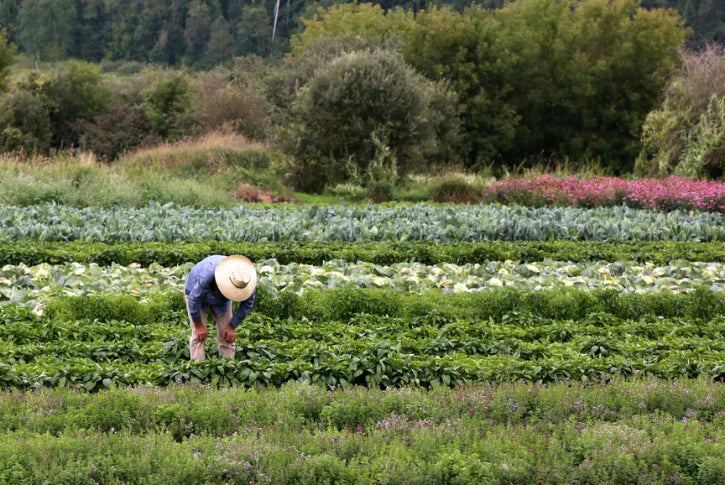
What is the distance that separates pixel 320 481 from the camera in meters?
3.92

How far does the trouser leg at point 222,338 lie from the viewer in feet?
19.5

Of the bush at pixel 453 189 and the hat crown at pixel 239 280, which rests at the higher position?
the hat crown at pixel 239 280

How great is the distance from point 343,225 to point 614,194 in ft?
22.6

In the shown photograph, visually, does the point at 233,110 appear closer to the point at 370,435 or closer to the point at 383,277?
the point at 383,277

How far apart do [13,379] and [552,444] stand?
12.2 feet

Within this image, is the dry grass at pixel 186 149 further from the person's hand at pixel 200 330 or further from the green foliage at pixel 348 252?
the person's hand at pixel 200 330

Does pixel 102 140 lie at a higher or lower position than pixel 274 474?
lower

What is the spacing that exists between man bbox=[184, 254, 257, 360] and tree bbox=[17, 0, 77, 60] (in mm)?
58660

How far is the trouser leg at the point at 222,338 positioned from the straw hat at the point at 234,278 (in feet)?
1.82

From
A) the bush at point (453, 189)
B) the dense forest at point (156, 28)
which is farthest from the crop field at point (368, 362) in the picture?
the dense forest at point (156, 28)

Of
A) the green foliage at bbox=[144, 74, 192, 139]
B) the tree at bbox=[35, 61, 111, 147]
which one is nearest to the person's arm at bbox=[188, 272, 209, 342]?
the green foliage at bbox=[144, 74, 192, 139]

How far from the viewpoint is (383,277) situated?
9164mm

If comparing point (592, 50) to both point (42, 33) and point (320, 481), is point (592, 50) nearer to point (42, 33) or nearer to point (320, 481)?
point (320, 481)

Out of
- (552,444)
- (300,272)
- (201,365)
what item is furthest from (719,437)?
(300,272)
